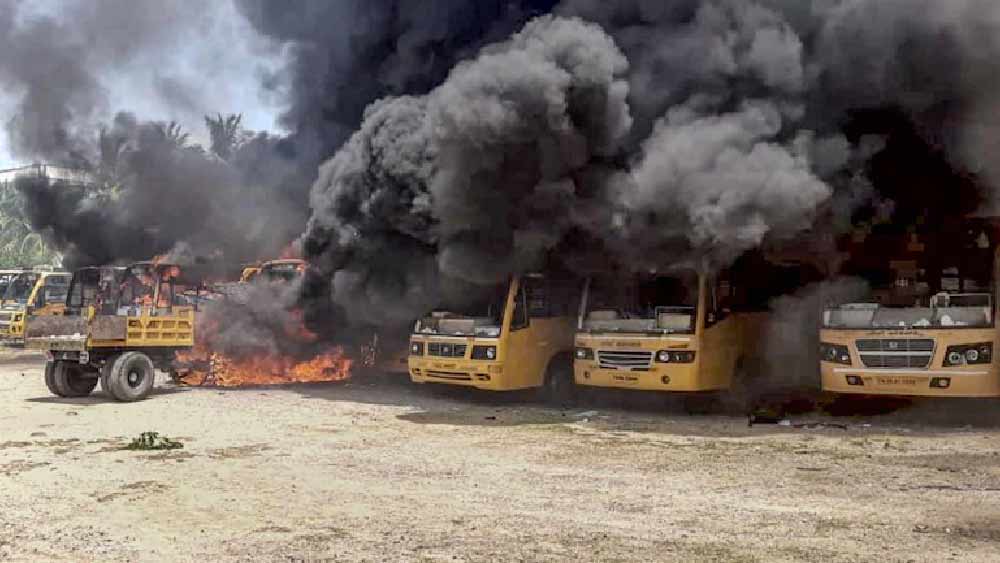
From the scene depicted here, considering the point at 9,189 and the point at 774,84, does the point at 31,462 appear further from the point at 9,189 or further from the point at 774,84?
the point at 9,189

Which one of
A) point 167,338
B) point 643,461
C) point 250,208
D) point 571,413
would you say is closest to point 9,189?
point 250,208

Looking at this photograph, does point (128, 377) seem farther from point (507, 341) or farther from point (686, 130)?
point (686, 130)

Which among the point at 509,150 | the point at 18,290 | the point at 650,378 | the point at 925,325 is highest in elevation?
the point at 509,150

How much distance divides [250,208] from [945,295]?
55.3 ft

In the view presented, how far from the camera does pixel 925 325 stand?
11664 millimetres

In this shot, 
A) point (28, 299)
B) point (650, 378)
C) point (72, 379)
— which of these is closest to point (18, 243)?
point (28, 299)

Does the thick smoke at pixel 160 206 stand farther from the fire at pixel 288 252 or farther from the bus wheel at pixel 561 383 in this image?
the bus wheel at pixel 561 383

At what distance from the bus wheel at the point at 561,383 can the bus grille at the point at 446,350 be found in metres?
1.48

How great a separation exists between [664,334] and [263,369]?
28.7 feet

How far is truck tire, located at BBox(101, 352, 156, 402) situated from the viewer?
15.3m

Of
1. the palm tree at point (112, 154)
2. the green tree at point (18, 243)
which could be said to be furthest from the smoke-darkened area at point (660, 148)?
the green tree at point (18, 243)

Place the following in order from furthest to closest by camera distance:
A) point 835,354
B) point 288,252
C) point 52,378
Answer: point 288,252
point 52,378
point 835,354

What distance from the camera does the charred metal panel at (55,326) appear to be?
1527 cm

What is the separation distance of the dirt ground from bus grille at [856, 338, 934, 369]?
81cm
